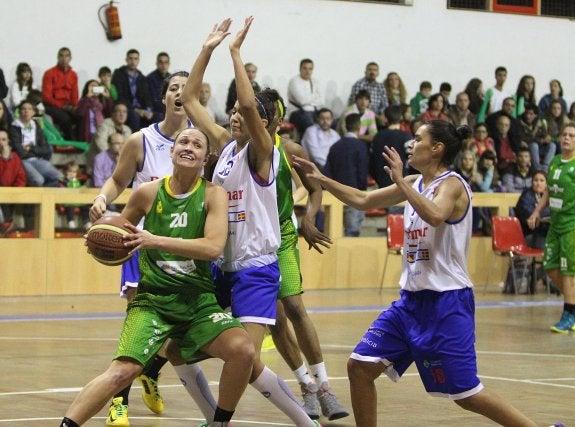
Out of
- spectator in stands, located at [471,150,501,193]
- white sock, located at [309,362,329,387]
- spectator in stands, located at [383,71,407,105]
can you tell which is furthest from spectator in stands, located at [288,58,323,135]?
white sock, located at [309,362,329,387]

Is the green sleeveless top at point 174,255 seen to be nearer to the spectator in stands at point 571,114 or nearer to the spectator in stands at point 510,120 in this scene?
the spectator in stands at point 510,120

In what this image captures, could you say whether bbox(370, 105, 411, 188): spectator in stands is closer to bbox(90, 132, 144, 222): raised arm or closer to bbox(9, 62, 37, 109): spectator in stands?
bbox(9, 62, 37, 109): spectator in stands

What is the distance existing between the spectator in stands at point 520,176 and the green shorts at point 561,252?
6.86 metres

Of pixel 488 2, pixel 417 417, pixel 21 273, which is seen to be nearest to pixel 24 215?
pixel 21 273

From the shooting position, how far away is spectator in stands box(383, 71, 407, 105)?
20.5 meters

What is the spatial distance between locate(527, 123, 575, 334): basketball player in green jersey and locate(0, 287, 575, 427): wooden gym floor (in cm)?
46

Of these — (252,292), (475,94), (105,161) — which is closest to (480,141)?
(475,94)

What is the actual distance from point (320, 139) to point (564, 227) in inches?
257

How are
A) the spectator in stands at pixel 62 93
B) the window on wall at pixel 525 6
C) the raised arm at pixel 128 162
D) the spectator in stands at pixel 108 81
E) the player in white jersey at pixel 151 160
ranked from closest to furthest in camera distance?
1. the player in white jersey at pixel 151 160
2. the raised arm at pixel 128 162
3. the spectator in stands at pixel 62 93
4. the spectator in stands at pixel 108 81
5. the window on wall at pixel 525 6

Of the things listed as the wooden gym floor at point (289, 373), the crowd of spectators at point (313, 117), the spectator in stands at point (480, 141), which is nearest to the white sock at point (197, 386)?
the wooden gym floor at point (289, 373)

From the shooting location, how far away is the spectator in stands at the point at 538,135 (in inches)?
829

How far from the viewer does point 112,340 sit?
443 inches

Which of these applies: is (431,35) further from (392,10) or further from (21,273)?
(21,273)

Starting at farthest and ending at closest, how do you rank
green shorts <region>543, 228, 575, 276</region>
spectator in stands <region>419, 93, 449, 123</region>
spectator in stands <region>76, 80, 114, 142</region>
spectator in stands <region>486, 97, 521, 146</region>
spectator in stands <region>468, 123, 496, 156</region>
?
1. spectator in stands <region>486, 97, 521, 146</region>
2. spectator in stands <region>419, 93, 449, 123</region>
3. spectator in stands <region>468, 123, 496, 156</region>
4. spectator in stands <region>76, 80, 114, 142</region>
5. green shorts <region>543, 228, 575, 276</region>
